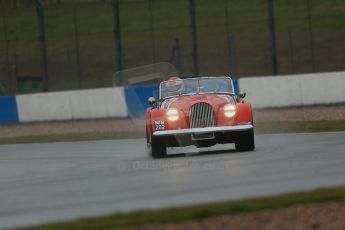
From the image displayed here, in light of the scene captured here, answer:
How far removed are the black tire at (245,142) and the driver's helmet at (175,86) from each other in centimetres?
178

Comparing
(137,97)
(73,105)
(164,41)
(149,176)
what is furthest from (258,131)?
(164,41)

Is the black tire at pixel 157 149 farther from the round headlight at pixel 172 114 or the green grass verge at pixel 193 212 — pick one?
the green grass verge at pixel 193 212

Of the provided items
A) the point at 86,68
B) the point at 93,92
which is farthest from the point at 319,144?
the point at 86,68

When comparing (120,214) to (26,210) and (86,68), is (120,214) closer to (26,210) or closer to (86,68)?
(26,210)

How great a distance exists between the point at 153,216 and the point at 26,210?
7.93 ft

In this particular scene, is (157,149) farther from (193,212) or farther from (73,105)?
(73,105)

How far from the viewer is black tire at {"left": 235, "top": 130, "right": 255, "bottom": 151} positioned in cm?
1875

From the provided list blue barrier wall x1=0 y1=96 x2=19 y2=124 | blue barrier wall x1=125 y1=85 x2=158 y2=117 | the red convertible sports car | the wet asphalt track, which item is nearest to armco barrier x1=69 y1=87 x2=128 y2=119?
blue barrier wall x1=125 y1=85 x2=158 y2=117

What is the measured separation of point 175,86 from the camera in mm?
20375

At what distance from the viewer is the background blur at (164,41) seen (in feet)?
151

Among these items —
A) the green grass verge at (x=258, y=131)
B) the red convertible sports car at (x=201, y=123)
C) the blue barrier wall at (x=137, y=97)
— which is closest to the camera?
the red convertible sports car at (x=201, y=123)

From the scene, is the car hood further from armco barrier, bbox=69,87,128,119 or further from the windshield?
armco barrier, bbox=69,87,128,119

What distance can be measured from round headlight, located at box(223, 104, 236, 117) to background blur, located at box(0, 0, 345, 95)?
23.3 m

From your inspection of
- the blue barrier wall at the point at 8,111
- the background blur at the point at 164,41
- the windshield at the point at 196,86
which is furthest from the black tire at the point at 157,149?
the background blur at the point at 164,41
